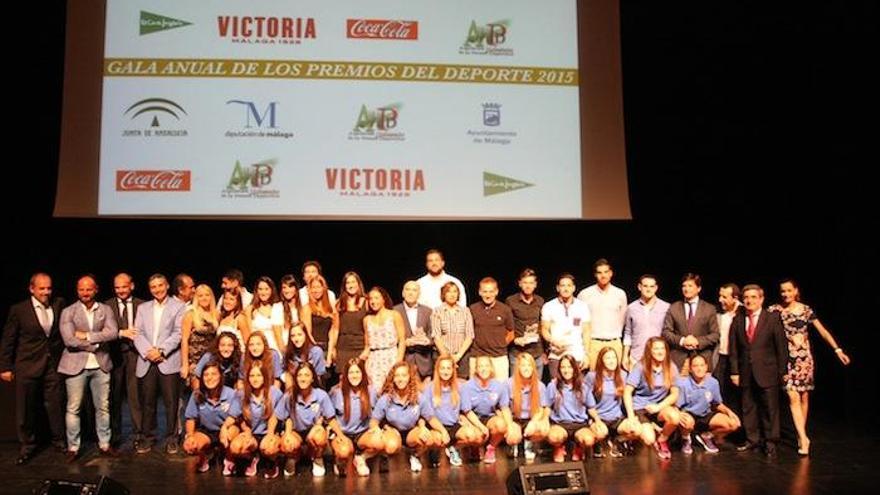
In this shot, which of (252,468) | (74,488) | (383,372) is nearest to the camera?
(74,488)

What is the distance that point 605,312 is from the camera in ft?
19.5

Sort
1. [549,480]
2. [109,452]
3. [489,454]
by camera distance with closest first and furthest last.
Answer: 1. [549,480]
2. [489,454]
3. [109,452]

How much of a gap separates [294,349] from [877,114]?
5.60m

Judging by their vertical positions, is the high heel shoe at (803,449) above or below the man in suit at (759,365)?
below

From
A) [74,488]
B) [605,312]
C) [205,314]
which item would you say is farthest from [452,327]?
[74,488]

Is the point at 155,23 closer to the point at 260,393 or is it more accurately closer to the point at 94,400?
the point at 94,400

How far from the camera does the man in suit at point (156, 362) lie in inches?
215

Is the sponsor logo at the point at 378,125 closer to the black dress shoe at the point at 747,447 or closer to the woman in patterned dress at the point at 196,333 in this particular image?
the woman in patterned dress at the point at 196,333

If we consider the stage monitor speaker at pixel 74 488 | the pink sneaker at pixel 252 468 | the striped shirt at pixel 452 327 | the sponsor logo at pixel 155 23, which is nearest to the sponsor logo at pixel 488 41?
the striped shirt at pixel 452 327

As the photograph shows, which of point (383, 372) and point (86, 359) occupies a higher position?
point (86, 359)

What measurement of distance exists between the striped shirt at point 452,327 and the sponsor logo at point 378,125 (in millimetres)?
1487

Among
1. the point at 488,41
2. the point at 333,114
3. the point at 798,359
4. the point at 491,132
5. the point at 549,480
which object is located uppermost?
the point at 488,41

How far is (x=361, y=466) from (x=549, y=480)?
1596mm

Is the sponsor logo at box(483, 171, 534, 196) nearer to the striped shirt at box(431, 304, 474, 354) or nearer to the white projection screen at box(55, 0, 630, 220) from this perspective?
the white projection screen at box(55, 0, 630, 220)
